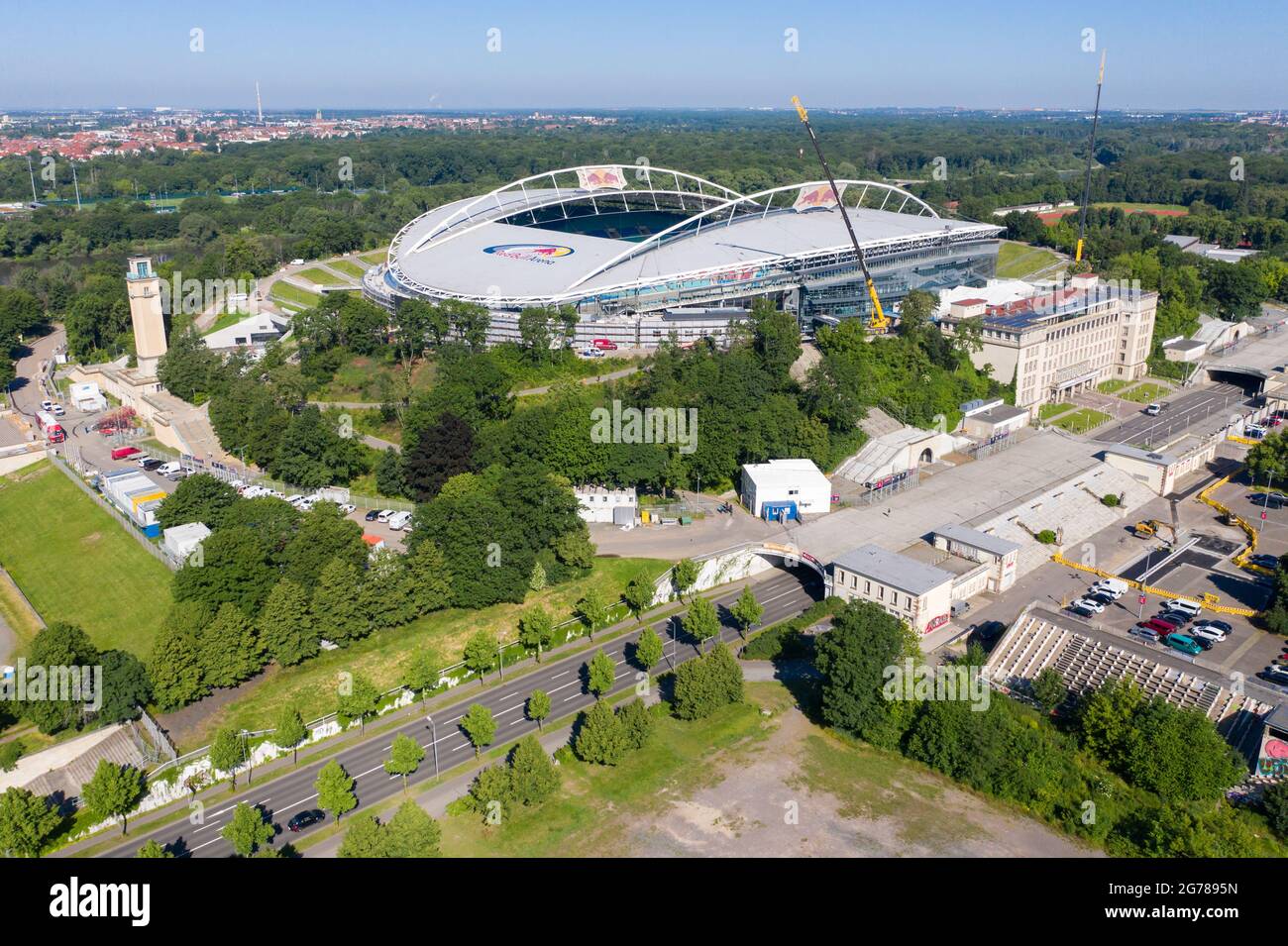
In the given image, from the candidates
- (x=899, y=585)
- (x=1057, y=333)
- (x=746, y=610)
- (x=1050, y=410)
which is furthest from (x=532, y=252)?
(x=899, y=585)

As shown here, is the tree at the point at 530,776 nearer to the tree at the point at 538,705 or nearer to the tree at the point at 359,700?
the tree at the point at 538,705

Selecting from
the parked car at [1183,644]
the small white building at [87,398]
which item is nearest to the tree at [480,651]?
the parked car at [1183,644]

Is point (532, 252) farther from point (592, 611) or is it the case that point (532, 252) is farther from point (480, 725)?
point (480, 725)

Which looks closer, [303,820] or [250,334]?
[303,820]

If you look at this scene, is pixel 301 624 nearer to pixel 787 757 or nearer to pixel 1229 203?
pixel 787 757

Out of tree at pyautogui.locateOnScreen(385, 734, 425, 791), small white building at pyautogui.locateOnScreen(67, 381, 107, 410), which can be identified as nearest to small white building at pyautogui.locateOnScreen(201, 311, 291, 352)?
small white building at pyautogui.locateOnScreen(67, 381, 107, 410)

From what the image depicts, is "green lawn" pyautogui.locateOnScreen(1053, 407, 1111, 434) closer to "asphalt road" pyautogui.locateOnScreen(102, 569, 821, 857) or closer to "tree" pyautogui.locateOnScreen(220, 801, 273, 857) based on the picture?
"asphalt road" pyautogui.locateOnScreen(102, 569, 821, 857)

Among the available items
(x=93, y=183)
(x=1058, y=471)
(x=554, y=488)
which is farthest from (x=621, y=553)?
(x=93, y=183)
